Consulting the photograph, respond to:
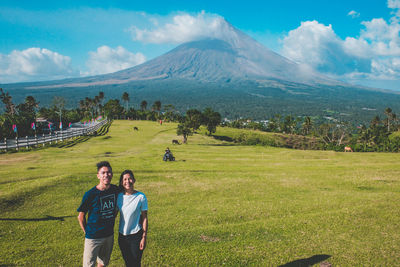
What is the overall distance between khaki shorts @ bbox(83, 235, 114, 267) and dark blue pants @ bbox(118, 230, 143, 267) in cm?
43

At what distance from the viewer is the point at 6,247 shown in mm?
8758

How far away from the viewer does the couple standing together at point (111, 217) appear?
596 centimetres

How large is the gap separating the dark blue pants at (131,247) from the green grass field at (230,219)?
2.11 metres

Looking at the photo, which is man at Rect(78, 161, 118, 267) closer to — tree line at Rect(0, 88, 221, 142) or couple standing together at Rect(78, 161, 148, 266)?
couple standing together at Rect(78, 161, 148, 266)

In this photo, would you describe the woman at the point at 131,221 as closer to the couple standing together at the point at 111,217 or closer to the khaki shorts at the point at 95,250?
the couple standing together at the point at 111,217

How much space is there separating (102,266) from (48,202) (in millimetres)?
8945

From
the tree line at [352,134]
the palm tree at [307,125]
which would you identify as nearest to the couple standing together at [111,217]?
the tree line at [352,134]

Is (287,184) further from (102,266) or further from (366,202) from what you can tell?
(102,266)

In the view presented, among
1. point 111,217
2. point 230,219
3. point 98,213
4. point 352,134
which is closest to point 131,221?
point 111,217

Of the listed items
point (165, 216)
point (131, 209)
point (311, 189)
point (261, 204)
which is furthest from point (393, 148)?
point (131, 209)

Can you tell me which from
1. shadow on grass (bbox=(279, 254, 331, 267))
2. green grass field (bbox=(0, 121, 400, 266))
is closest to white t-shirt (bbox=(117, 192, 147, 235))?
green grass field (bbox=(0, 121, 400, 266))

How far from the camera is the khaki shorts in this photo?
6.01 meters

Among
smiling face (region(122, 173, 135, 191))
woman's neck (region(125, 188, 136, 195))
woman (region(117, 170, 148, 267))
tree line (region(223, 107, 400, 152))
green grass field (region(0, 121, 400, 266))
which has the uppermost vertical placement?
smiling face (region(122, 173, 135, 191))

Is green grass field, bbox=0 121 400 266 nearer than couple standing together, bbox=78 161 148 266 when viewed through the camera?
No
